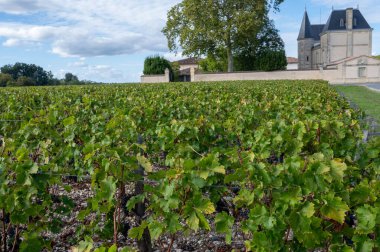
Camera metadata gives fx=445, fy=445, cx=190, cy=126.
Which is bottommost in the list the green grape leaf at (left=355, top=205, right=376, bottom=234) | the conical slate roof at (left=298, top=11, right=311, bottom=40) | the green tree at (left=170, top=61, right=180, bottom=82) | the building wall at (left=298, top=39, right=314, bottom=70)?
the green grape leaf at (left=355, top=205, right=376, bottom=234)

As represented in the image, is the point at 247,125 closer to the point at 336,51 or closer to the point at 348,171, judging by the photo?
the point at 348,171

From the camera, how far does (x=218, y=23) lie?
1820 inches

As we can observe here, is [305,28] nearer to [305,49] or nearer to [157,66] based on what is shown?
[305,49]

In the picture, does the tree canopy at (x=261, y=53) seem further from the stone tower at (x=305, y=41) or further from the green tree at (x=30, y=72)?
the stone tower at (x=305, y=41)

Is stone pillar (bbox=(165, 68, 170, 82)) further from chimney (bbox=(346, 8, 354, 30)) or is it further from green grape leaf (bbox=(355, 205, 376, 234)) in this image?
green grape leaf (bbox=(355, 205, 376, 234))

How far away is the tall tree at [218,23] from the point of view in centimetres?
4522

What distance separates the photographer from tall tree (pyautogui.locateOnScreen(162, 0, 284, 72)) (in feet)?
148

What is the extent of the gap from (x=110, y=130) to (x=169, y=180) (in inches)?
83.5

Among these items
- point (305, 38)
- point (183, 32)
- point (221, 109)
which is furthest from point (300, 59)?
point (221, 109)

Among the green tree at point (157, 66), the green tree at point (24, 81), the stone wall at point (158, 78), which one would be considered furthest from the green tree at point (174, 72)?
the green tree at point (24, 81)

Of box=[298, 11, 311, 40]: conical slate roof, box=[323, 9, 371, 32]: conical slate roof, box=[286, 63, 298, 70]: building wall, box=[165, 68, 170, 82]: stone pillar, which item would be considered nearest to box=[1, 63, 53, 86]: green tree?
box=[165, 68, 170, 82]: stone pillar

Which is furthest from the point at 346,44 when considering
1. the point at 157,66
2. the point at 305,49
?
the point at 157,66

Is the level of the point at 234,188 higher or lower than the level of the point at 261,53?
lower

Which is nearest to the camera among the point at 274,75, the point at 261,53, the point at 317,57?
the point at 274,75
